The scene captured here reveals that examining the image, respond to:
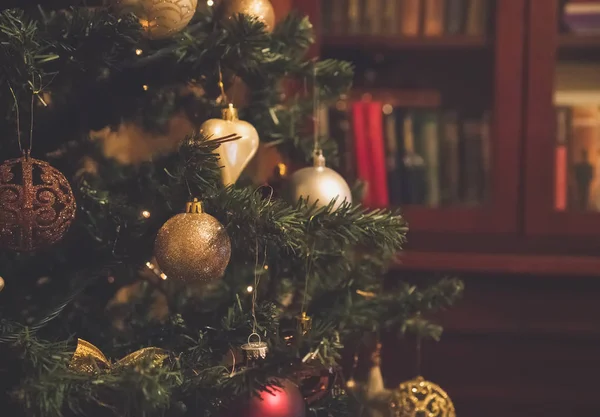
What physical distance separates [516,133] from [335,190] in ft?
2.10

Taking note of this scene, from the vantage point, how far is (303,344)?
2.17ft

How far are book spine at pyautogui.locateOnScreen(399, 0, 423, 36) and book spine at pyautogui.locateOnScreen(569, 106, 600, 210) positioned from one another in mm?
343

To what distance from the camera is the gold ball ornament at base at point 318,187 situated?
0.92 meters

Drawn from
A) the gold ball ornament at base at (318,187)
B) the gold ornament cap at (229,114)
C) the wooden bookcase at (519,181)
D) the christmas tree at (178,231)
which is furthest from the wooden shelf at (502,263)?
the gold ornament cap at (229,114)

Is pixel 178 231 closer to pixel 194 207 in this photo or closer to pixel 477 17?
pixel 194 207

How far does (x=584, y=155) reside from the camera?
4.84ft

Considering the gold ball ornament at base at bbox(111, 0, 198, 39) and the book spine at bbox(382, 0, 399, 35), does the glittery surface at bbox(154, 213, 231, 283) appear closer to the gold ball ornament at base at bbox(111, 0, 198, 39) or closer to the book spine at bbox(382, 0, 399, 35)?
the gold ball ornament at base at bbox(111, 0, 198, 39)

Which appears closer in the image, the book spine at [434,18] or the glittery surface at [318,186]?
the glittery surface at [318,186]

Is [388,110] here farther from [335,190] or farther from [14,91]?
[14,91]

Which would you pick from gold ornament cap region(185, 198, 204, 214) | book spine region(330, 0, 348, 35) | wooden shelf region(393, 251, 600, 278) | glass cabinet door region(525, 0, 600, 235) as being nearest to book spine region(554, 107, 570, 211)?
glass cabinet door region(525, 0, 600, 235)

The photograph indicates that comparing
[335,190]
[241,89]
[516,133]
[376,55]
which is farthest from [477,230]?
[335,190]

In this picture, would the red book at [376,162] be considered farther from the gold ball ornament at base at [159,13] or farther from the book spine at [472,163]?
the gold ball ornament at base at [159,13]

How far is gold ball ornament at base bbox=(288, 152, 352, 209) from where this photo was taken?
923 millimetres

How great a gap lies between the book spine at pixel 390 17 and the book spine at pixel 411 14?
0.04 feet
